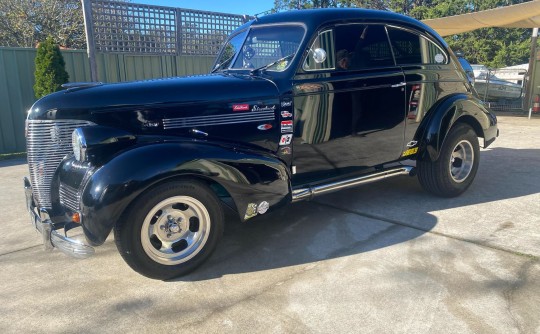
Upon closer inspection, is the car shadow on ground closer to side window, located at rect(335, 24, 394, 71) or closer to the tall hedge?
side window, located at rect(335, 24, 394, 71)

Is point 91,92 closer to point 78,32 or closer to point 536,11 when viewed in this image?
point 536,11

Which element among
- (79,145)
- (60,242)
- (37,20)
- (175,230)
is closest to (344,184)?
(175,230)

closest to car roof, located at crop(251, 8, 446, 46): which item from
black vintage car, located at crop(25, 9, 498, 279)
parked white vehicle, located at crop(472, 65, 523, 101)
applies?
black vintage car, located at crop(25, 9, 498, 279)

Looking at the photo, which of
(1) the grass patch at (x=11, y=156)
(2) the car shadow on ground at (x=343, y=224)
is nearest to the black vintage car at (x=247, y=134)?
(2) the car shadow on ground at (x=343, y=224)

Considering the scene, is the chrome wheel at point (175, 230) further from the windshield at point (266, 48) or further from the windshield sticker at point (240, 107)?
the windshield at point (266, 48)

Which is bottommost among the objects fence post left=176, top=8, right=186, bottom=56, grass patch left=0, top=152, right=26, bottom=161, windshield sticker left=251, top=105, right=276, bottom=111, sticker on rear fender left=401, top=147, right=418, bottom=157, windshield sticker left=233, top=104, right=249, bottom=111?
grass patch left=0, top=152, right=26, bottom=161

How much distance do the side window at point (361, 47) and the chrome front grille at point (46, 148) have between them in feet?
7.95

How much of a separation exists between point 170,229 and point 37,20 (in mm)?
17604

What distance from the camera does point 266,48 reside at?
417 centimetres

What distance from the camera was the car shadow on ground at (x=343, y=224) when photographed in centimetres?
357

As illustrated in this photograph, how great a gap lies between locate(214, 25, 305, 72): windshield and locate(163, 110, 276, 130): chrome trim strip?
20.0 inches

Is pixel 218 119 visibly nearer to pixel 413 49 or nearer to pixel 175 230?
pixel 175 230

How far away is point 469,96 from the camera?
505cm

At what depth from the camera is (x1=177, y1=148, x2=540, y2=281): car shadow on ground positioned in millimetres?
3570
